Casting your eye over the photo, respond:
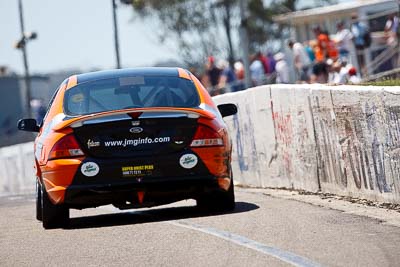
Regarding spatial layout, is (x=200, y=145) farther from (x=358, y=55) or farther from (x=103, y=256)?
(x=358, y=55)

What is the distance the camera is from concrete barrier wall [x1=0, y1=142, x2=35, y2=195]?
1347 inches

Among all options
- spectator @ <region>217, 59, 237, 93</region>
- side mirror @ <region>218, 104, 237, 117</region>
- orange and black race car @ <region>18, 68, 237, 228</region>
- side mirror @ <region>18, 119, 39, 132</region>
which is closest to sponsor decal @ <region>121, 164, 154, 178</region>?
orange and black race car @ <region>18, 68, 237, 228</region>

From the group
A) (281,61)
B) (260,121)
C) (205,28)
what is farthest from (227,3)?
(260,121)

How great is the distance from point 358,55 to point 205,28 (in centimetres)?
4955

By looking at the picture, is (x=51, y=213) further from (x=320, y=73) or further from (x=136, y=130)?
(x=320, y=73)

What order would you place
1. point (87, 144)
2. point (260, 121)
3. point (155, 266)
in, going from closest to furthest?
point (155, 266) → point (87, 144) → point (260, 121)

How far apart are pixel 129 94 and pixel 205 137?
1058 millimetres

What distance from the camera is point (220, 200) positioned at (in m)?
13.5

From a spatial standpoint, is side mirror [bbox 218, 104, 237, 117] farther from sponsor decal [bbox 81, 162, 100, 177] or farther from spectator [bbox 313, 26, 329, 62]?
spectator [bbox 313, 26, 329, 62]

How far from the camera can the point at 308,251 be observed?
988 centimetres

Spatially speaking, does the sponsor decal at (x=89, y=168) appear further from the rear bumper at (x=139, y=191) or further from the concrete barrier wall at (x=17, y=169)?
the concrete barrier wall at (x=17, y=169)

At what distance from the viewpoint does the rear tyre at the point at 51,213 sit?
42.5 ft

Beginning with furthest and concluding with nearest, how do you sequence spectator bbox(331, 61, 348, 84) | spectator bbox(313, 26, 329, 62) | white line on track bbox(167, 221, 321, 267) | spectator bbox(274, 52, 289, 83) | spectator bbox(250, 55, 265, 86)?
spectator bbox(250, 55, 265, 86)
spectator bbox(274, 52, 289, 83)
spectator bbox(313, 26, 329, 62)
spectator bbox(331, 61, 348, 84)
white line on track bbox(167, 221, 321, 267)

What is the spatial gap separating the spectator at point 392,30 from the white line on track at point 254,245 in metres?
16.8
